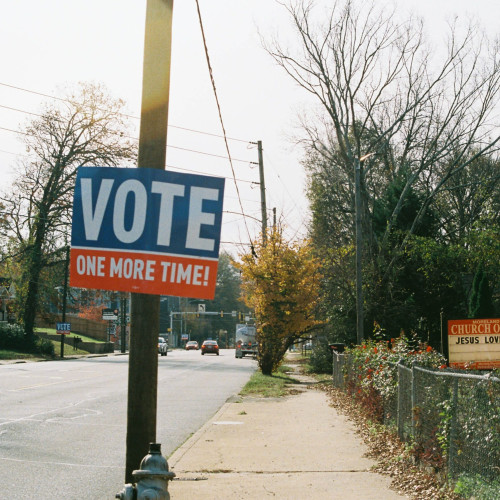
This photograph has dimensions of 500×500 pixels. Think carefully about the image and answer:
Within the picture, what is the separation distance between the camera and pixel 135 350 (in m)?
5.67

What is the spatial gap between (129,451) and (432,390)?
14.6 feet

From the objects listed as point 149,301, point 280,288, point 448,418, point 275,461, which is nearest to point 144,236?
point 149,301

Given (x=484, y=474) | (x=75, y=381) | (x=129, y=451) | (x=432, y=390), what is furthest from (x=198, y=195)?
(x=75, y=381)

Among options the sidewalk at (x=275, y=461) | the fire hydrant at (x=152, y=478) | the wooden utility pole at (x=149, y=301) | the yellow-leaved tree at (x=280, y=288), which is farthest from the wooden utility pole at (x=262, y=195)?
the fire hydrant at (x=152, y=478)

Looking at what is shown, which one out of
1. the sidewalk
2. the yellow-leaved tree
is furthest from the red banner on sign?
the yellow-leaved tree

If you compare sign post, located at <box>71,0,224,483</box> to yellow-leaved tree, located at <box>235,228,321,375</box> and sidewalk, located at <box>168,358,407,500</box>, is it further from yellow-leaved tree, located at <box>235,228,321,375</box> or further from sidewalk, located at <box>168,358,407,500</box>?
yellow-leaved tree, located at <box>235,228,321,375</box>

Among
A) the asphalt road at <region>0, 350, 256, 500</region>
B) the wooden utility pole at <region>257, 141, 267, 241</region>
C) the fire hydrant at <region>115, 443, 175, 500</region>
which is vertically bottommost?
the asphalt road at <region>0, 350, 256, 500</region>

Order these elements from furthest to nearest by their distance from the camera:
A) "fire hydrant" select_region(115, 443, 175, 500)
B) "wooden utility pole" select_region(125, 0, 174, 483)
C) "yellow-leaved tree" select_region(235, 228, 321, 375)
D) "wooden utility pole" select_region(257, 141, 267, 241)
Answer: "wooden utility pole" select_region(257, 141, 267, 241) → "yellow-leaved tree" select_region(235, 228, 321, 375) → "wooden utility pole" select_region(125, 0, 174, 483) → "fire hydrant" select_region(115, 443, 175, 500)

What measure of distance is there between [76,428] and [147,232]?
9766 millimetres

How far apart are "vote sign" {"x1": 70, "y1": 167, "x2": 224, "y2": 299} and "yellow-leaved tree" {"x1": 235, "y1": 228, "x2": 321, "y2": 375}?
25443 mm

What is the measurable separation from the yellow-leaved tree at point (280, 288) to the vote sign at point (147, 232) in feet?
83.5

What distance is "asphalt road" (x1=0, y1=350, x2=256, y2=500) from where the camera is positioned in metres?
9.27

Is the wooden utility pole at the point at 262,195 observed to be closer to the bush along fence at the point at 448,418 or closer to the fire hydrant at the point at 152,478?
the bush along fence at the point at 448,418

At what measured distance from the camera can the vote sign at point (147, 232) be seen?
5406mm
